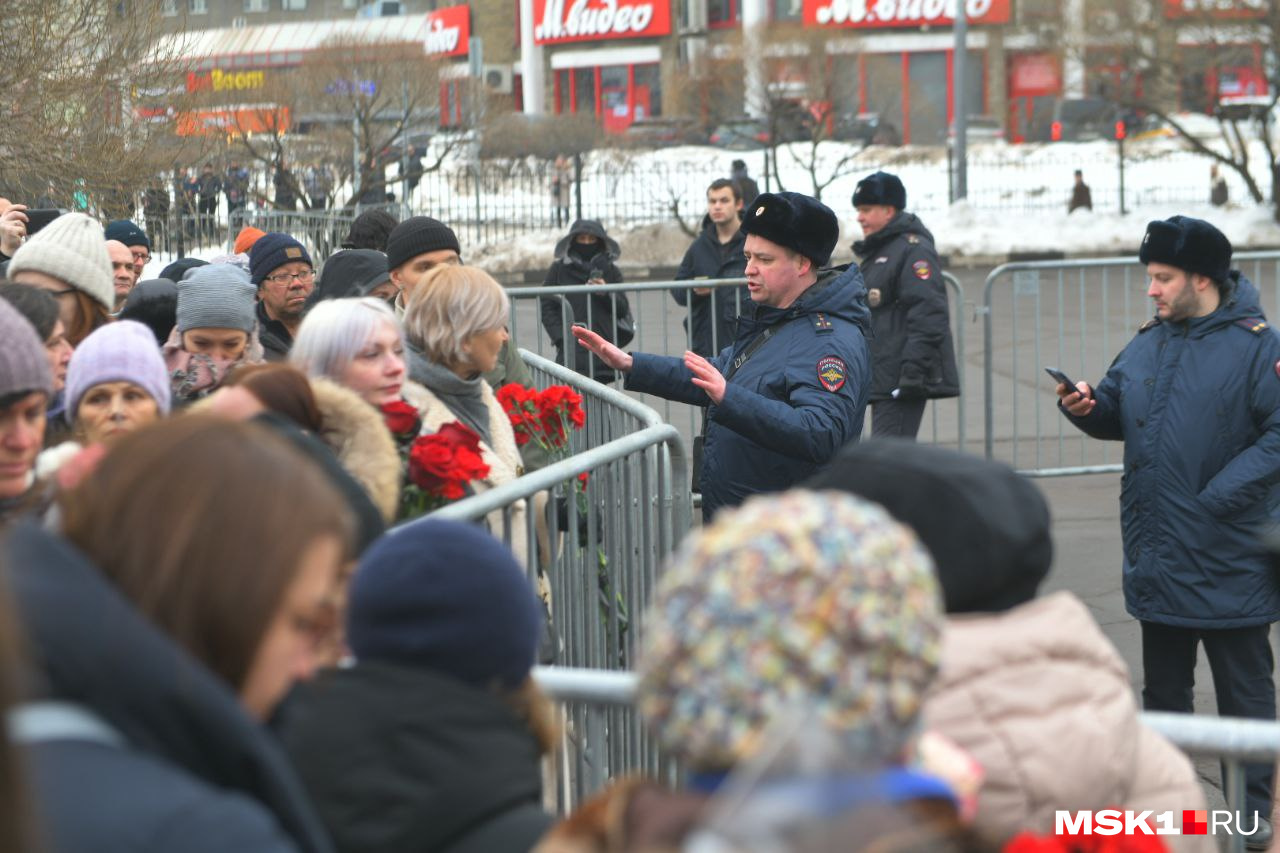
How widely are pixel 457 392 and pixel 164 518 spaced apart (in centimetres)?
311

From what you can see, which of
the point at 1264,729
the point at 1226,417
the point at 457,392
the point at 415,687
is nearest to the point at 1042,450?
the point at 1226,417

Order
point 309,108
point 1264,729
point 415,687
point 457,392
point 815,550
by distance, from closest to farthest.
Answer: point 815,550 < point 415,687 < point 1264,729 < point 457,392 < point 309,108

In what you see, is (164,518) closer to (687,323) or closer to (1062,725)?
(1062,725)

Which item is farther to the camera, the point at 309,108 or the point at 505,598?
the point at 309,108

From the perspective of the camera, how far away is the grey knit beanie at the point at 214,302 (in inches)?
196

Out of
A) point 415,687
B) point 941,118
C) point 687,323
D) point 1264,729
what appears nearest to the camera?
point 415,687

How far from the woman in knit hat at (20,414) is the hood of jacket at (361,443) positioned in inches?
25.8

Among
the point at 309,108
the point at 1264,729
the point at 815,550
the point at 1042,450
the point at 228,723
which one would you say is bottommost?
the point at 1042,450

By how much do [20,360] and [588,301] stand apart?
Result: 7.04m

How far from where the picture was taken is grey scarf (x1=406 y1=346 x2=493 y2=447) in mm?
4691

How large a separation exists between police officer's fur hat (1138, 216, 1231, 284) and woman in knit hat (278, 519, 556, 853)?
11.7 ft

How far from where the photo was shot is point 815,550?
4.75 ft

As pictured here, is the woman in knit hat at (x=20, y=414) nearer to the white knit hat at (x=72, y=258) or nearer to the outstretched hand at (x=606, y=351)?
the white knit hat at (x=72, y=258)

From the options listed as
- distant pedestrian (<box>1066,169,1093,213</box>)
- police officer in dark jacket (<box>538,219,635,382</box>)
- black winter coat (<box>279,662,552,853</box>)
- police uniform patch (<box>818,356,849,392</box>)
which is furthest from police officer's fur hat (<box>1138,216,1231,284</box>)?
distant pedestrian (<box>1066,169,1093,213</box>)
